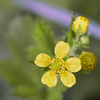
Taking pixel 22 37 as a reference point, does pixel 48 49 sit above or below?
below

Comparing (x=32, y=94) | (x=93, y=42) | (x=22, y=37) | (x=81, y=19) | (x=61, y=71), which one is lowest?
(x=32, y=94)

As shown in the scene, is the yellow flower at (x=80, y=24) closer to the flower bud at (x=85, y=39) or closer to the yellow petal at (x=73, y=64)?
the flower bud at (x=85, y=39)

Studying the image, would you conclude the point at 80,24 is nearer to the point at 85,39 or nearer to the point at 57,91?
the point at 85,39

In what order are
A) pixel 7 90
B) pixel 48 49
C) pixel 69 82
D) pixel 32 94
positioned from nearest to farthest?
pixel 69 82
pixel 48 49
pixel 32 94
pixel 7 90

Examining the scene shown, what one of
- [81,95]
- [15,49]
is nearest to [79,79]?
[81,95]

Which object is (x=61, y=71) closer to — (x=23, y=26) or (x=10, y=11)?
(x=23, y=26)

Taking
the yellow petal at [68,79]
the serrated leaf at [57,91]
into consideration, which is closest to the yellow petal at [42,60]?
the yellow petal at [68,79]

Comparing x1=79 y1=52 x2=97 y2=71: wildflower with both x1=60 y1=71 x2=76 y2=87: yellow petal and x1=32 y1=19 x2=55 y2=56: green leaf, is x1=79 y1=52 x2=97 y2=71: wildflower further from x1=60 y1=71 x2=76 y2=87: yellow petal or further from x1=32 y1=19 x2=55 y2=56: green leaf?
x1=32 y1=19 x2=55 y2=56: green leaf

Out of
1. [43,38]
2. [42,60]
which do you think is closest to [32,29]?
[43,38]
